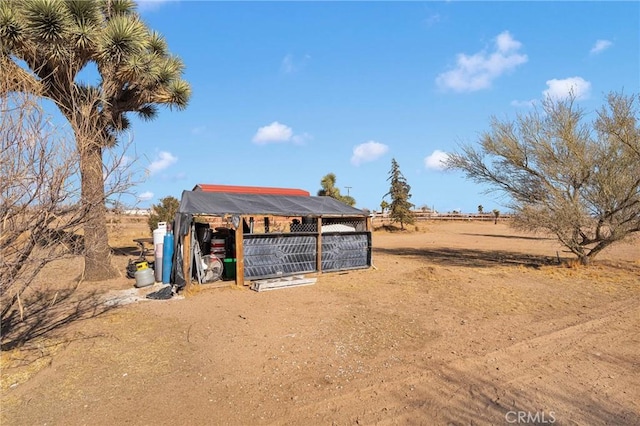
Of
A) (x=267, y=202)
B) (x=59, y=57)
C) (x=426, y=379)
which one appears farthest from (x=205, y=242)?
(x=426, y=379)

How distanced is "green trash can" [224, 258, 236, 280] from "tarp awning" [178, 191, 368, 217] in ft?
4.78

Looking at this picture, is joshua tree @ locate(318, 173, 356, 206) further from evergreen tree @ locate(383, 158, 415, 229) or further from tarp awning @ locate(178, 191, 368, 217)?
tarp awning @ locate(178, 191, 368, 217)

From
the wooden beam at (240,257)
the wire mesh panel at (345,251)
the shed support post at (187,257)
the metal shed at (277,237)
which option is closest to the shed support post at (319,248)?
the metal shed at (277,237)

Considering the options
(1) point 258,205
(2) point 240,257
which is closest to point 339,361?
(2) point 240,257

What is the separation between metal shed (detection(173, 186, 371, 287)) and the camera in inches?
376

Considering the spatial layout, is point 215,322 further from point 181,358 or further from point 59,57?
point 59,57

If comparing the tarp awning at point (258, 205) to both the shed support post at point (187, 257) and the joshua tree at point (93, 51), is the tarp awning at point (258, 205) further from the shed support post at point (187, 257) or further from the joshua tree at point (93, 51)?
the joshua tree at point (93, 51)

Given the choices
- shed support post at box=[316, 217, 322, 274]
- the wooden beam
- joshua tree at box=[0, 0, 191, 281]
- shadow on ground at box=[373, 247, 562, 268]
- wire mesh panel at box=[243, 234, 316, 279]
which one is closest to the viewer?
joshua tree at box=[0, 0, 191, 281]

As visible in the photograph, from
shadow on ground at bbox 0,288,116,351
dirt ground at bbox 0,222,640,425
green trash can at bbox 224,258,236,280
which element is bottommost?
dirt ground at bbox 0,222,640,425

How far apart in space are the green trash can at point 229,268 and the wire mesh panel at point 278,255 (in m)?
0.60

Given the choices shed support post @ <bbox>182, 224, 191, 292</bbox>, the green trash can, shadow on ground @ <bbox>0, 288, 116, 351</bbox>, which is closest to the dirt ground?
shadow on ground @ <bbox>0, 288, 116, 351</bbox>

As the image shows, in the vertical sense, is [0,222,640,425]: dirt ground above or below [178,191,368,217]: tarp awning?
below

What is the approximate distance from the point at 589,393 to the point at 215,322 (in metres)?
5.37

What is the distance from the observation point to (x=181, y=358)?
5137 millimetres
